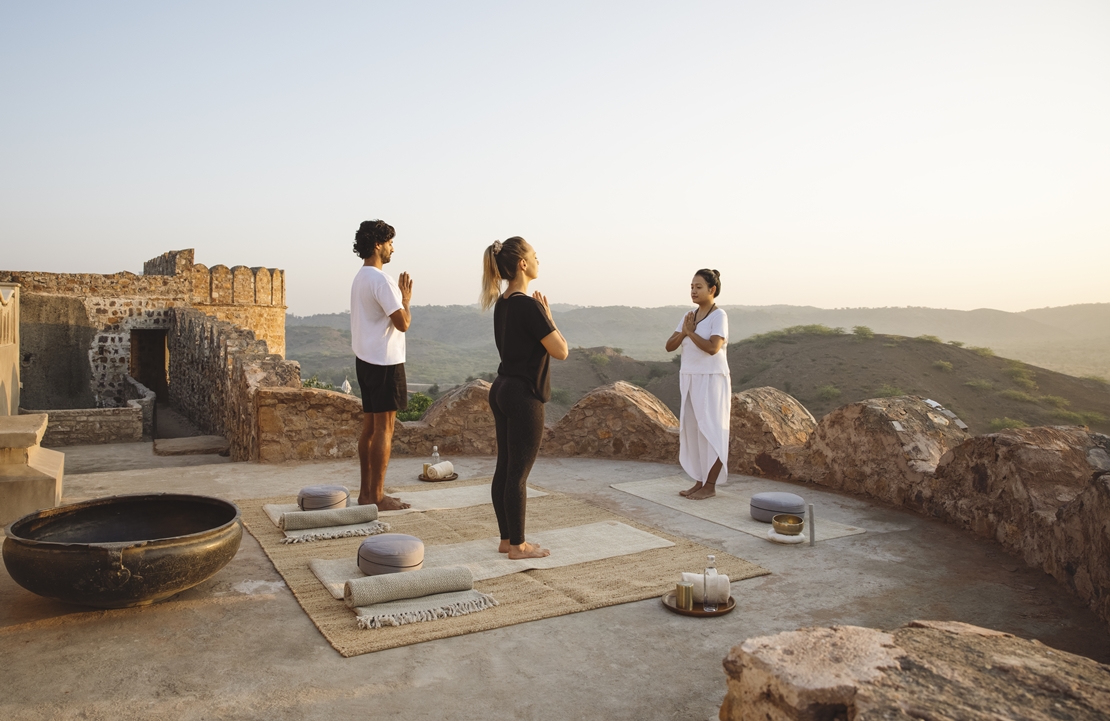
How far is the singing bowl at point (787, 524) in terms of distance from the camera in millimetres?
4809

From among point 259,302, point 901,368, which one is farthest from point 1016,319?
point 259,302

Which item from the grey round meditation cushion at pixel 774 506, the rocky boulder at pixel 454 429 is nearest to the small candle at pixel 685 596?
the grey round meditation cushion at pixel 774 506

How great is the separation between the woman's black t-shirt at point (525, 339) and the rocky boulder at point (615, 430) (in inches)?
149

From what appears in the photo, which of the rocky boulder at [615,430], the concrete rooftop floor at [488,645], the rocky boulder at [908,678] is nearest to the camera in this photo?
the rocky boulder at [908,678]

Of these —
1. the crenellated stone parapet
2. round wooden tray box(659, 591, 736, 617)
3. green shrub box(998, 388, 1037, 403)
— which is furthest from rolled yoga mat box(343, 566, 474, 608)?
green shrub box(998, 388, 1037, 403)

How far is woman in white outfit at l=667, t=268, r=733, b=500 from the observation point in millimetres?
6039

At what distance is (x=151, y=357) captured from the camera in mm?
19125

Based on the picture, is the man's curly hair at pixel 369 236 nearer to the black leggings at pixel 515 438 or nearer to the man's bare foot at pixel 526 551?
the black leggings at pixel 515 438

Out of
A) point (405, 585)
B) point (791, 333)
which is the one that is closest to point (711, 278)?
point (405, 585)

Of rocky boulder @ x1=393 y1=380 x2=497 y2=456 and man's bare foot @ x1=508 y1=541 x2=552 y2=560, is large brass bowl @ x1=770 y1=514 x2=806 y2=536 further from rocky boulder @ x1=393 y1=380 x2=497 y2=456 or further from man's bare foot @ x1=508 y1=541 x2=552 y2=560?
rocky boulder @ x1=393 y1=380 x2=497 y2=456

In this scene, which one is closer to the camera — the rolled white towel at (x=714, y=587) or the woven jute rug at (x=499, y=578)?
the woven jute rug at (x=499, y=578)

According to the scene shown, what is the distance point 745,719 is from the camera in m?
2.16

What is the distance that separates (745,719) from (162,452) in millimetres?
8190

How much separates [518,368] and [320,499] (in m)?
1.90
